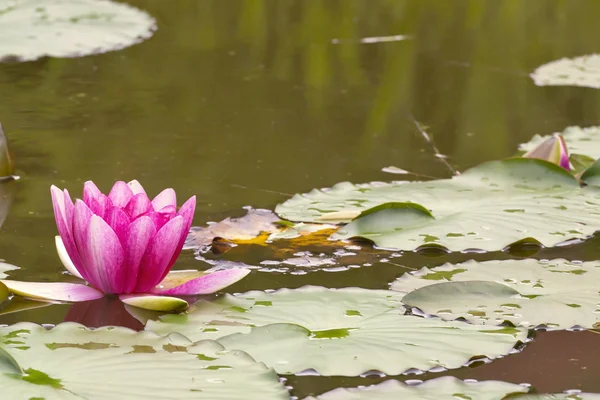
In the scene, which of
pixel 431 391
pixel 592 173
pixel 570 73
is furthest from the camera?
pixel 570 73

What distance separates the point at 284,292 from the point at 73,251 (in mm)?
313

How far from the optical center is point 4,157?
2049 millimetres

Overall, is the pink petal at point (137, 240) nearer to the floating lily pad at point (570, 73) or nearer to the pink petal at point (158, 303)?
the pink petal at point (158, 303)

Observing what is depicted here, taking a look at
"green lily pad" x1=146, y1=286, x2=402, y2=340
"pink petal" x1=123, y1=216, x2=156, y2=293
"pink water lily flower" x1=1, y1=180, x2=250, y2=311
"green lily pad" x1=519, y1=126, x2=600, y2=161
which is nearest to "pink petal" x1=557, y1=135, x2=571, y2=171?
"green lily pad" x1=519, y1=126, x2=600, y2=161

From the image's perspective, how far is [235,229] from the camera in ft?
5.75

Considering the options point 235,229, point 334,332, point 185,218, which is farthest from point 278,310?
point 235,229

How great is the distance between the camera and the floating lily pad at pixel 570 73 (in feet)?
10.4

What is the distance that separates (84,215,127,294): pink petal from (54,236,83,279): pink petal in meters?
0.09

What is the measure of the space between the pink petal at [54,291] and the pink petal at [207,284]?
119mm

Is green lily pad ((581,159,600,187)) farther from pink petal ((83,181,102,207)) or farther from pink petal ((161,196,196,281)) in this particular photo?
pink petal ((83,181,102,207))

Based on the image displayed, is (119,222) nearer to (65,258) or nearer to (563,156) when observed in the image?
(65,258)

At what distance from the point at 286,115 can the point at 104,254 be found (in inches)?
54.5

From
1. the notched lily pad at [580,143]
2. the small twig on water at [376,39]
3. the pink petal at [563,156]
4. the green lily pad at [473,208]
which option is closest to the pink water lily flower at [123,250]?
the green lily pad at [473,208]

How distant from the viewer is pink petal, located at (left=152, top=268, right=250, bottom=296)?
142cm
